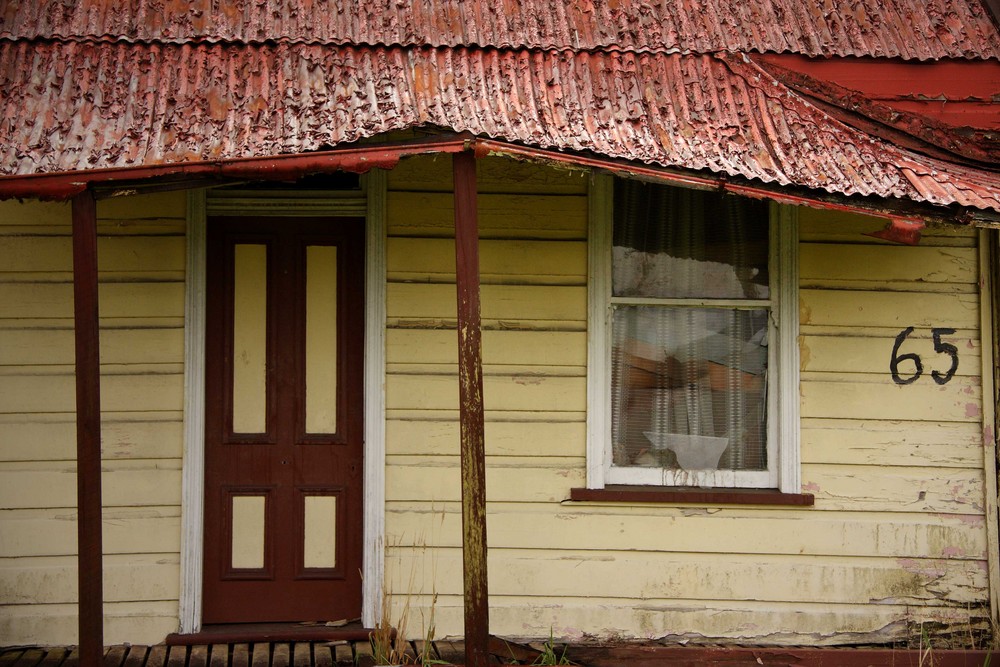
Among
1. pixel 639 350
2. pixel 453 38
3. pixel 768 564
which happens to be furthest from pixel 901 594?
pixel 453 38

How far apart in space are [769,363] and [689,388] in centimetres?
47

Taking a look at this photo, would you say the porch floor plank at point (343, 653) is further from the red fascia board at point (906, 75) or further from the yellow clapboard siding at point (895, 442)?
the red fascia board at point (906, 75)

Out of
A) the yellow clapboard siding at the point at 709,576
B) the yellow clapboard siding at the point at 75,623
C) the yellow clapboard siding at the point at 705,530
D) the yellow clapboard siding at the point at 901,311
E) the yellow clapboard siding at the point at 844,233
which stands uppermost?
the yellow clapboard siding at the point at 844,233

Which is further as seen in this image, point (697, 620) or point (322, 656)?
point (697, 620)

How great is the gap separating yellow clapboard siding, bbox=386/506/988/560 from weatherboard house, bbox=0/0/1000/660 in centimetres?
2

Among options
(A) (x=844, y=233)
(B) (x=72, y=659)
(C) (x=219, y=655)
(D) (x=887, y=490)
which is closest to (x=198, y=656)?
(C) (x=219, y=655)

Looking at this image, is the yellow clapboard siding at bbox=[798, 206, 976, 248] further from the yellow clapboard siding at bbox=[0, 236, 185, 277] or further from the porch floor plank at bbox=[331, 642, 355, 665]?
the yellow clapboard siding at bbox=[0, 236, 185, 277]

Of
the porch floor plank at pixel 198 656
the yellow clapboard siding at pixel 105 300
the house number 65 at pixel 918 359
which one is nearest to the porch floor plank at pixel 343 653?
the porch floor plank at pixel 198 656

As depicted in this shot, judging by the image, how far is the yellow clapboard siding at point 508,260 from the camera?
4.96m

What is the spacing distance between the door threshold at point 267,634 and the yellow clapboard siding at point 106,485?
0.72 m

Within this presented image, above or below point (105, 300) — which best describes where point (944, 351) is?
below

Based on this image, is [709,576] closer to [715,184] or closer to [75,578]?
[715,184]

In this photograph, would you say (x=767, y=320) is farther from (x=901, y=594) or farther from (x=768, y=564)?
(x=901, y=594)

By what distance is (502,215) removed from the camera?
197 inches
